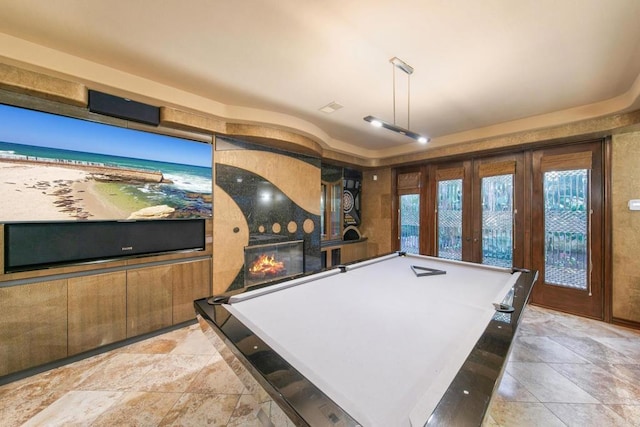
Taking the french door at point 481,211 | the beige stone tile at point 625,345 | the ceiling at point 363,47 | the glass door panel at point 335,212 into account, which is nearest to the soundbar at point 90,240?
the ceiling at point 363,47

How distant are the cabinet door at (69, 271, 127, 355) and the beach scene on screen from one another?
634mm

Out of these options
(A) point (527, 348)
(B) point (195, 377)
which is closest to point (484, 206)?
(A) point (527, 348)

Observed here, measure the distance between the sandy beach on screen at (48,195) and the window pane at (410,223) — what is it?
15.5 ft

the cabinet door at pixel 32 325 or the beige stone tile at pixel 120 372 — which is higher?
the cabinet door at pixel 32 325

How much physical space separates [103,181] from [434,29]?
10.5ft

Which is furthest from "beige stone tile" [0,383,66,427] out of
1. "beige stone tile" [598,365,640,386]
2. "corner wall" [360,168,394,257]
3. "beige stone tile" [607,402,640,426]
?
"corner wall" [360,168,394,257]

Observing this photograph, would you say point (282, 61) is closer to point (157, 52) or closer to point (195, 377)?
point (157, 52)

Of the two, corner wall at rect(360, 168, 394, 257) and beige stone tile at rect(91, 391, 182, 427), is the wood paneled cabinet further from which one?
corner wall at rect(360, 168, 394, 257)

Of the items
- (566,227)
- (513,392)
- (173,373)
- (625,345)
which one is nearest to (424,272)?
(513,392)

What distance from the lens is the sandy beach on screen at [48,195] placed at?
6.49 ft

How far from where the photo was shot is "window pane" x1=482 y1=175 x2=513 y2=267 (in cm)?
381

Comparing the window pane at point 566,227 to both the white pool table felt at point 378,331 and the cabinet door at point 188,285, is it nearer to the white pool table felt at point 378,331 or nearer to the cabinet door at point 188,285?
the white pool table felt at point 378,331

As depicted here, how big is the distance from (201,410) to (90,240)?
6.30ft

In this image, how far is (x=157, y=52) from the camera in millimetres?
1987
